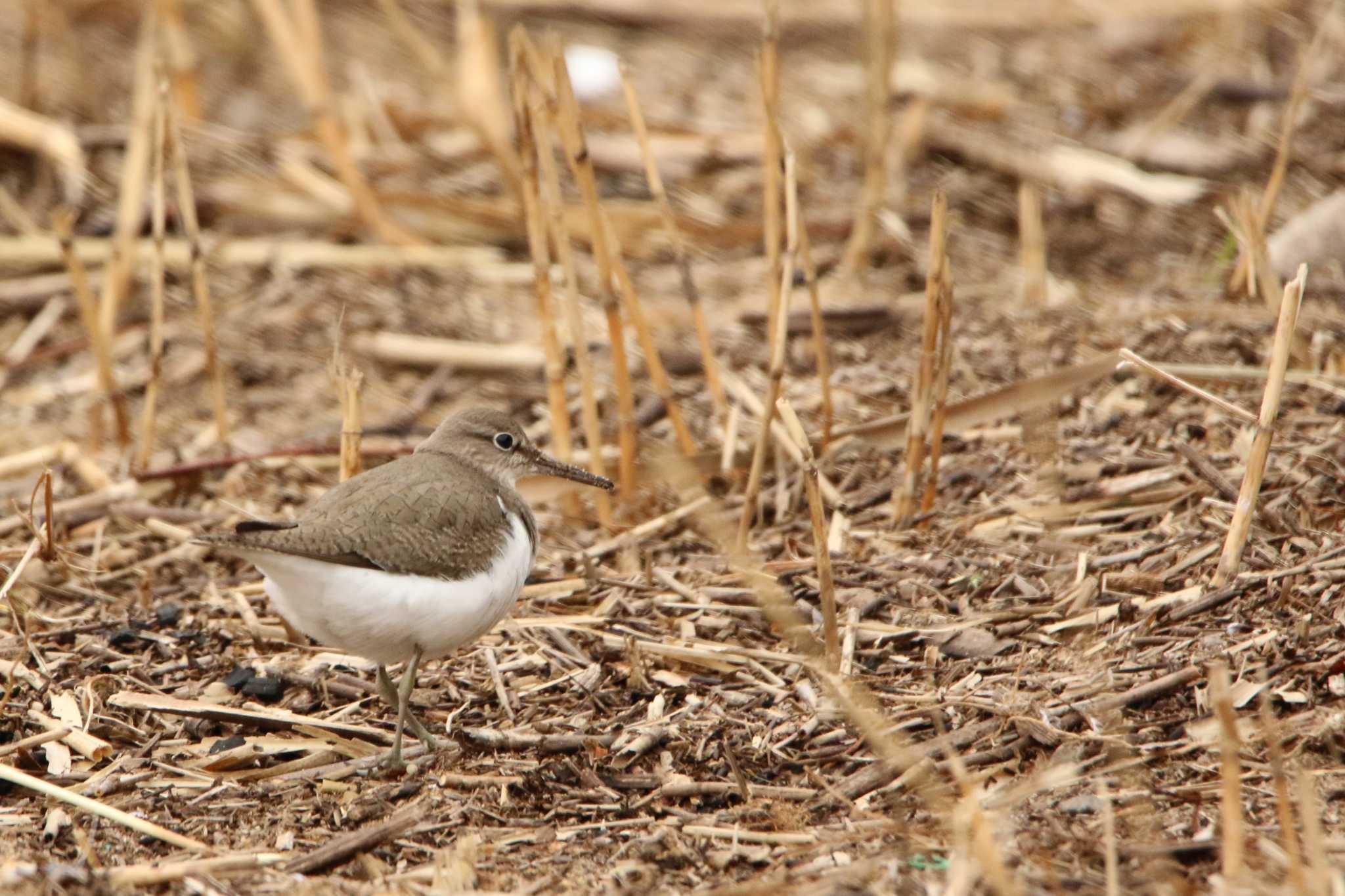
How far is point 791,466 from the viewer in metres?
→ 6.25

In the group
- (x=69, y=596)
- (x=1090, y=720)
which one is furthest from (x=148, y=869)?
(x=1090, y=720)

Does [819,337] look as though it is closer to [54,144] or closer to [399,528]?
[399,528]

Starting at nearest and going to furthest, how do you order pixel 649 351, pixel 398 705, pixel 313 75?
pixel 398 705 → pixel 649 351 → pixel 313 75

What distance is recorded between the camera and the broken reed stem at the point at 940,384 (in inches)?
213

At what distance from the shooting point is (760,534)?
5996mm

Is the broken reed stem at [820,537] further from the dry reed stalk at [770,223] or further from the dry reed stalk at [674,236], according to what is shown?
the dry reed stalk at [674,236]

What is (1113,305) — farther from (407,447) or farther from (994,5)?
(994,5)

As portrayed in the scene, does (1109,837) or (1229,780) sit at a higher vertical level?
(1229,780)

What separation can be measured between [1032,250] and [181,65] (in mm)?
5267

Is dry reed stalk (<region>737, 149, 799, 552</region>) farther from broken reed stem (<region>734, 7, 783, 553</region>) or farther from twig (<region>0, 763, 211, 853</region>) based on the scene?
twig (<region>0, 763, 211, 853</region>)

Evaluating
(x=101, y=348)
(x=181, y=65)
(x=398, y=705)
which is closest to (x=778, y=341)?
(x=398, y=705)

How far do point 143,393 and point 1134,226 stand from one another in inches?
203

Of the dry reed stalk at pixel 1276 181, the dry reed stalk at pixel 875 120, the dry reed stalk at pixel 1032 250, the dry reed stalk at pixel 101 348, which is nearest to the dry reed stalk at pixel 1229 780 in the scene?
the dry reed stalk at pixel 1276 181

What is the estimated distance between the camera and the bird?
14.7 feet
